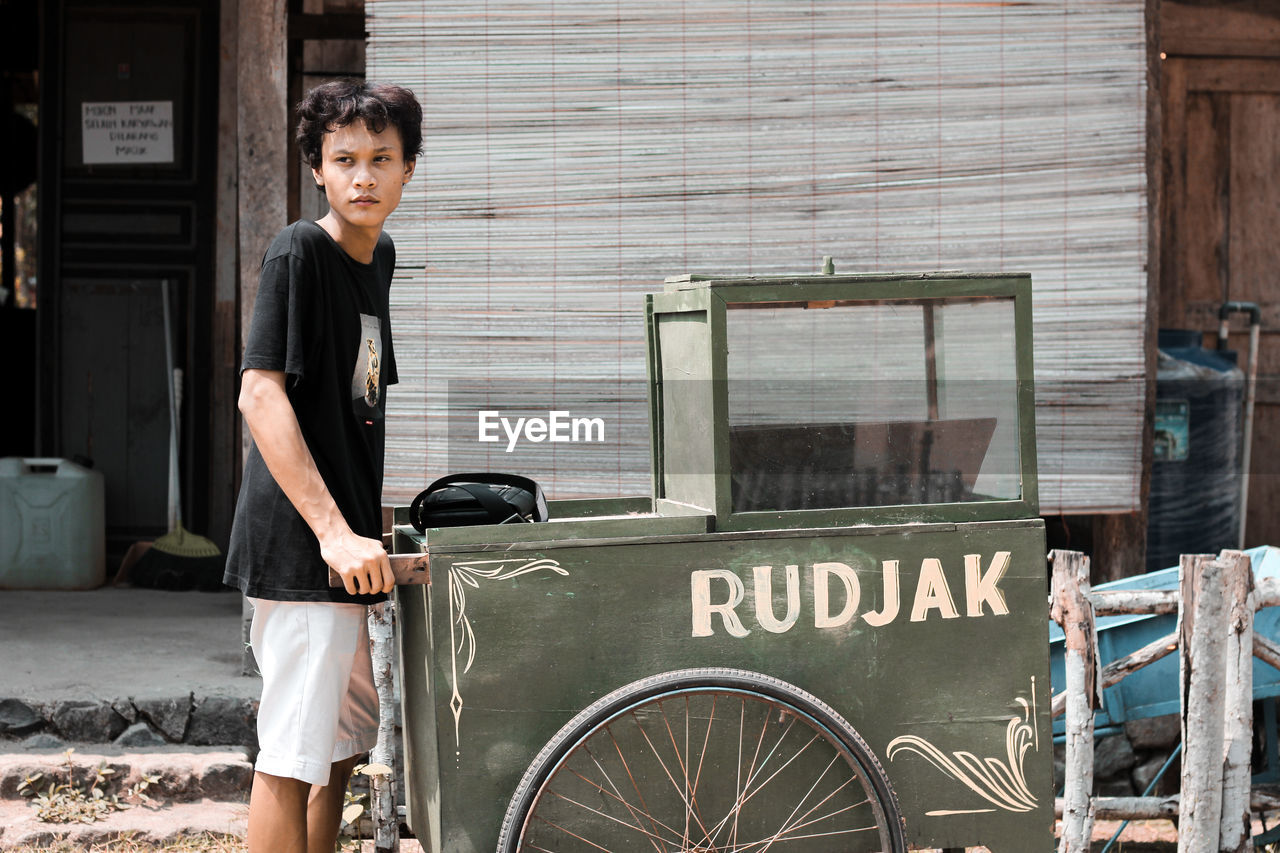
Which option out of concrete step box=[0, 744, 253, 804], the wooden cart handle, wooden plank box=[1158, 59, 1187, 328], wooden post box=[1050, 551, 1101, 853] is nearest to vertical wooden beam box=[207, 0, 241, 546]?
concrete step box=[0, 744, 253, 804]

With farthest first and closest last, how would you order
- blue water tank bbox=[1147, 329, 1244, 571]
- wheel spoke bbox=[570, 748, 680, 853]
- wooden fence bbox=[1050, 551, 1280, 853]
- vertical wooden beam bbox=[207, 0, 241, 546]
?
vertical wooden beam bbox=[207, 0, 241, 546] → blue water tank bbox=[1147, 329, 1244, 571] → wooden fence bbox=[1050, 551, 1280, 853] → wheel spoke bbox=[570, 748, 680, 853]

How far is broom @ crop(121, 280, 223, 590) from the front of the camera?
6.39m

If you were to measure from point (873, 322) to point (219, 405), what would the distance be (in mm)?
4822

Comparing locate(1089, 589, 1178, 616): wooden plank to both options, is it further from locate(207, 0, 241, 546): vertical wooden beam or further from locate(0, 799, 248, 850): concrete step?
locate(207, 0, 241, 546): vertical wooden beam

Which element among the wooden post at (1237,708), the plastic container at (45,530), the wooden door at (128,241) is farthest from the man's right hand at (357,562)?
the wooden door at (128,241)

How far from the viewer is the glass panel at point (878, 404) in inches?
117

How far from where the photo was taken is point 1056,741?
472 centimetres

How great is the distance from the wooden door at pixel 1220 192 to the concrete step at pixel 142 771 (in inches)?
193

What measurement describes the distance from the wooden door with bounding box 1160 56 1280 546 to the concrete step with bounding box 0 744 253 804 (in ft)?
16.1

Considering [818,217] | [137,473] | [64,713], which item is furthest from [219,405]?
[818,217]

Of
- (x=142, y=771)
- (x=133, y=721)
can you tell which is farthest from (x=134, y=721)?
(x=142, y=771)

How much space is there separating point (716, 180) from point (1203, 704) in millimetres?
2467

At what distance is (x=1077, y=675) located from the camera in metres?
3.75

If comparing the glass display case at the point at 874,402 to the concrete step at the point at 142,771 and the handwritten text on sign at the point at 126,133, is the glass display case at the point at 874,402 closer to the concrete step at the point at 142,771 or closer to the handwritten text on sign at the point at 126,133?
the concrete step at the point at 142,771
